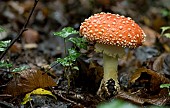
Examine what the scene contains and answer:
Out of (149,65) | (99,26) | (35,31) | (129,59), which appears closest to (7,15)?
(35,31)

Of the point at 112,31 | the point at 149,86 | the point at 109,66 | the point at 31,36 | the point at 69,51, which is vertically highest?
the point at 31,36

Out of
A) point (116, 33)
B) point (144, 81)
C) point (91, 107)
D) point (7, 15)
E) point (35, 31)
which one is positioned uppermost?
point (7, 15)

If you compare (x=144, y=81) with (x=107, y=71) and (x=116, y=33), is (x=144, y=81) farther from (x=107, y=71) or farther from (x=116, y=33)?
(x=116, y=33)

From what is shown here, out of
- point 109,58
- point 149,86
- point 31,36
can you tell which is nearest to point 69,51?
point 109,58

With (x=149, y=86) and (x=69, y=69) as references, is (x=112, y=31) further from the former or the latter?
(x=149, y=86)

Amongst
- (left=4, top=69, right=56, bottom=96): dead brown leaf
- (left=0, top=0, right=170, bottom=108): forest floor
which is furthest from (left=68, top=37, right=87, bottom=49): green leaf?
(left=4, top=69, right=56, bottom=96): dead brown leaf

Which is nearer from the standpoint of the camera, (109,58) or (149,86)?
(109,58)

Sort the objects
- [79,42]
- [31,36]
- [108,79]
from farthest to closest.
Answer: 1. [31,36]
2. [108,79]
3. [79,42]

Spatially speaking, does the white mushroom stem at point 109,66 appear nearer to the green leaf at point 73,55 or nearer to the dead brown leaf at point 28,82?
the green leaf at point 73,55
